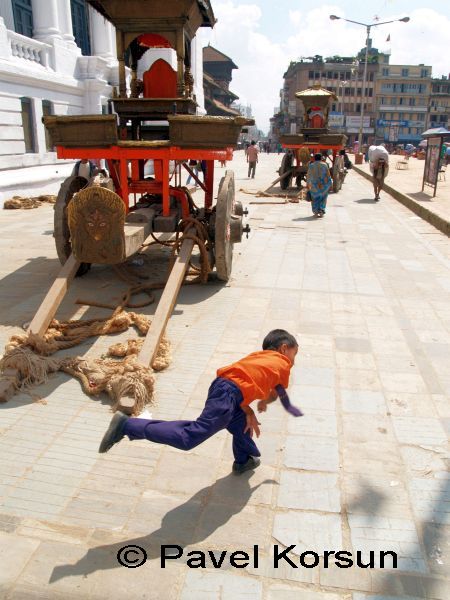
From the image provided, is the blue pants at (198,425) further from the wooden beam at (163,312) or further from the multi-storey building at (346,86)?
the multi-storey building at (346,86)

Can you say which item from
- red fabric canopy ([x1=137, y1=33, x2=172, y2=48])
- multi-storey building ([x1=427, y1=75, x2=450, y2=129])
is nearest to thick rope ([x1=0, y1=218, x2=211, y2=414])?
red fabric canopy ([x1=137, y1=33, x2=172, y2=48])

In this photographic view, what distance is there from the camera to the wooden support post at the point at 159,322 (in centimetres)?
354

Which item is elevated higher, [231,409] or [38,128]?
[38,128]

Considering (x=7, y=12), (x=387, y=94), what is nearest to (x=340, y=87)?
(x=387, y=94)

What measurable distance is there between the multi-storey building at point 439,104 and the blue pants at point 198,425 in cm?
8473

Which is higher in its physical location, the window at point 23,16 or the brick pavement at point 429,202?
the window at point 23,16

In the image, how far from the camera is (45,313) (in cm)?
441

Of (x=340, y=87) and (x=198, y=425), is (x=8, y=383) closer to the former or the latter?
(x=198, y=425)

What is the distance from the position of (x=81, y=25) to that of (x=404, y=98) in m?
70.0

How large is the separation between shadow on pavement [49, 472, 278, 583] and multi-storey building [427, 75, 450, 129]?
84709mm

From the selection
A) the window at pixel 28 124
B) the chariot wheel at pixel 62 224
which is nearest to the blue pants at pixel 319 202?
the chariot wheel at pixel 62 224

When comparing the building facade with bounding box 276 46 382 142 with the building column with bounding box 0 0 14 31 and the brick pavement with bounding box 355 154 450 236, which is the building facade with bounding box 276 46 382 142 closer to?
the brick pavement with bounding box 355 154 450 236

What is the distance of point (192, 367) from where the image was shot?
14.2 ft

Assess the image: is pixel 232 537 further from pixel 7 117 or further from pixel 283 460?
pixel 7 117
